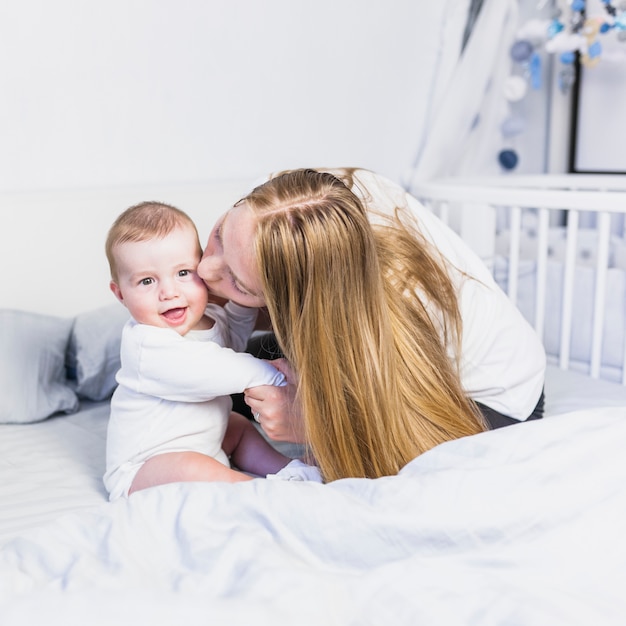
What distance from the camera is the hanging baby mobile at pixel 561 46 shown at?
2320 millimetres

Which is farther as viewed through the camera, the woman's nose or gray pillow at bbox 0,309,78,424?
gray pillow at bbox 0,309,78,424

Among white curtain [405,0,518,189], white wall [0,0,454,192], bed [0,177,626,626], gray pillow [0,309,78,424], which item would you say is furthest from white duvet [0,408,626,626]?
white curtain [405,0,518,189]

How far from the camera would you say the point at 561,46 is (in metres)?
2.39

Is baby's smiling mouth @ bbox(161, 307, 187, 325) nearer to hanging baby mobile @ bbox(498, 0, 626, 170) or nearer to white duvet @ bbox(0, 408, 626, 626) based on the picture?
white duvet @ bbox(0, 408, 626, 626)

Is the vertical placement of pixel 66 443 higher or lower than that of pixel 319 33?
lower

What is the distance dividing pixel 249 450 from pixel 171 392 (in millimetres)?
255

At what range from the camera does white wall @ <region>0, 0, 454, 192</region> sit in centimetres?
186

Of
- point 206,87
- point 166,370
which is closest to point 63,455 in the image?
point 166,370

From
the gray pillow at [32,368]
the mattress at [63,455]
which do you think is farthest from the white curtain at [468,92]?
the gray pillow at [32,368]

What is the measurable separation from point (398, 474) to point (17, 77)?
131cm

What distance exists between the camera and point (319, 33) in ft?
7.66

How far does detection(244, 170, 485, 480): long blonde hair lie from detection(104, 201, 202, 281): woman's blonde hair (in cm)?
17

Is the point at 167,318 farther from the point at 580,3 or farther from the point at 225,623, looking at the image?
the point at 580,3

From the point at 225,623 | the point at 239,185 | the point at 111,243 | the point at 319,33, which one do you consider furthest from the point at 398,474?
the point at 319,33
